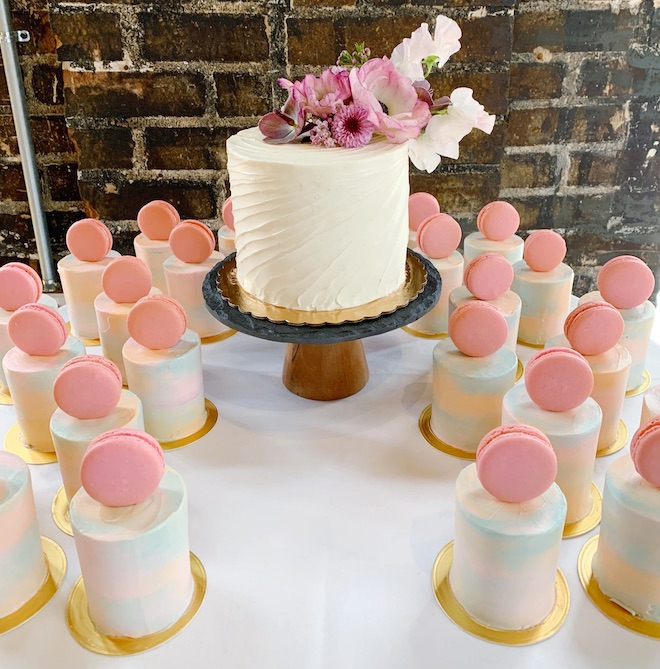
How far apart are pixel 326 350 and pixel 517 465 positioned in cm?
51

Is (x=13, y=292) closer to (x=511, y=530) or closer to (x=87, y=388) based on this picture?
(x=87, y=388)

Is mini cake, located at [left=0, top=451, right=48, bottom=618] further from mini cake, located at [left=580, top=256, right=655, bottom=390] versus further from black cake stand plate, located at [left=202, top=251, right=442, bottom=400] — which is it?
mini cake, located at [left=580, top=256, right=655, bottom=390]

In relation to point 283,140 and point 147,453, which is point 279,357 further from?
point 147,453

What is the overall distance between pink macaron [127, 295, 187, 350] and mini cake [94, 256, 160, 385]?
0.42 feet

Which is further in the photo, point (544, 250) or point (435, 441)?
point (544, 250)

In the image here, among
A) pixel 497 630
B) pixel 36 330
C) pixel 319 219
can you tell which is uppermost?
pixel 319 219

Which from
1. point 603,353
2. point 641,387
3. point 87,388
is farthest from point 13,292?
point 641,387

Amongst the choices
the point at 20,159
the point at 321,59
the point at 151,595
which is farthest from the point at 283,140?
the point at 20,159

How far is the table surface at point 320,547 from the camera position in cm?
78

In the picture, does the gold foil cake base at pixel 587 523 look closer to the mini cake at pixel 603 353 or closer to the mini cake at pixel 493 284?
the mini cake at pixel 603 353

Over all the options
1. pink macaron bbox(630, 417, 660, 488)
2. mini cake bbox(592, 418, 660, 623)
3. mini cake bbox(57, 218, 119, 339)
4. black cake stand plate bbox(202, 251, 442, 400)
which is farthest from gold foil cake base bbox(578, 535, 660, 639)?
mini cake bbox(57, 218, 119, 339)

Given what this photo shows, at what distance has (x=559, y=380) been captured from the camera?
0.93 m

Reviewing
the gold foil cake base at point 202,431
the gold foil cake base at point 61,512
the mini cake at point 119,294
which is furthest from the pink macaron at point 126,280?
the gold foil cake base at point 61,512

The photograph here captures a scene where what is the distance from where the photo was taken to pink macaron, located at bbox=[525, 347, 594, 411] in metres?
0.92
